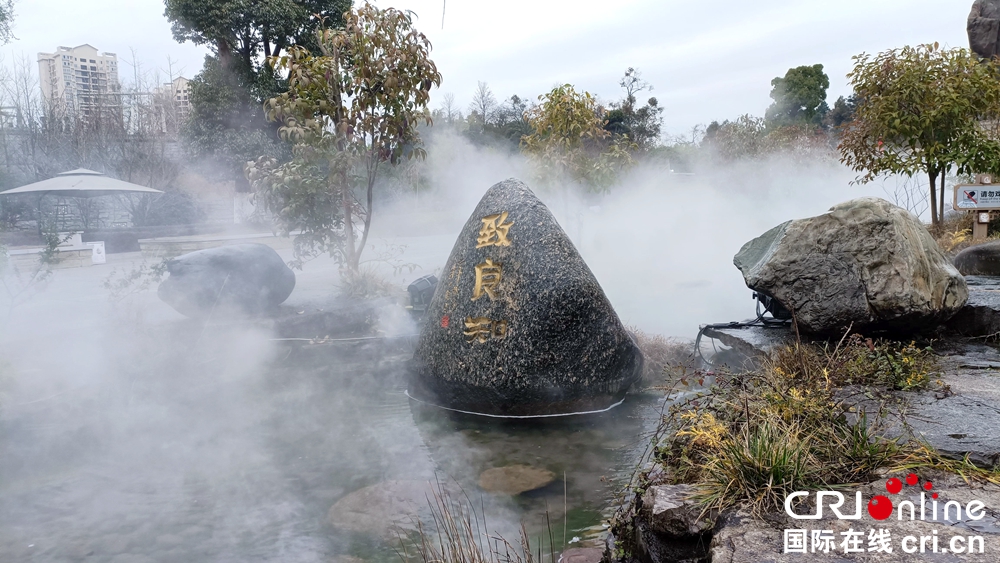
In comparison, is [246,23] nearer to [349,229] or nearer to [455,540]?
[349,229]

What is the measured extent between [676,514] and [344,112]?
7244mm

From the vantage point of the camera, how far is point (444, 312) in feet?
16.2

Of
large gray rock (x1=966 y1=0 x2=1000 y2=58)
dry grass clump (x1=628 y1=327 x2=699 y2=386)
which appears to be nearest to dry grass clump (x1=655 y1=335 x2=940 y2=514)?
dry grass clump (x1=628 y1=327 x2=699 y2=386)

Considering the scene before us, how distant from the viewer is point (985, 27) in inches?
676

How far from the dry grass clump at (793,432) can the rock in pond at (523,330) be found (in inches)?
46.7

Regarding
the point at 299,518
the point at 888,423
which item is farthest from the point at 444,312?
the point at 888,423

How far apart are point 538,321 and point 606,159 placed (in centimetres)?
654

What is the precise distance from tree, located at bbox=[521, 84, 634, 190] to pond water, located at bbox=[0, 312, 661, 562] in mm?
5420

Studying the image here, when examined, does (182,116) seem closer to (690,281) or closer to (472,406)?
(690,281)

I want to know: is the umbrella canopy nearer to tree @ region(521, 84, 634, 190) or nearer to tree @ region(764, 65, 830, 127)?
tree @ region(521, 84, 634, 190)

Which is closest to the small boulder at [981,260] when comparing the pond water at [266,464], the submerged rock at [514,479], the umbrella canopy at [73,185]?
the pond water at [266,464]

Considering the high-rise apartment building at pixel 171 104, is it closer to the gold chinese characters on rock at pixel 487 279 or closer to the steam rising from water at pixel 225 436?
the steam rising from water at pixel 225 436

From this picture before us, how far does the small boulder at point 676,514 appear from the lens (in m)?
2.40

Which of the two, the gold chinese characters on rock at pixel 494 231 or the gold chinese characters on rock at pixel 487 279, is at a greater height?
the gold chinese characters on rock at pixel 494 231
